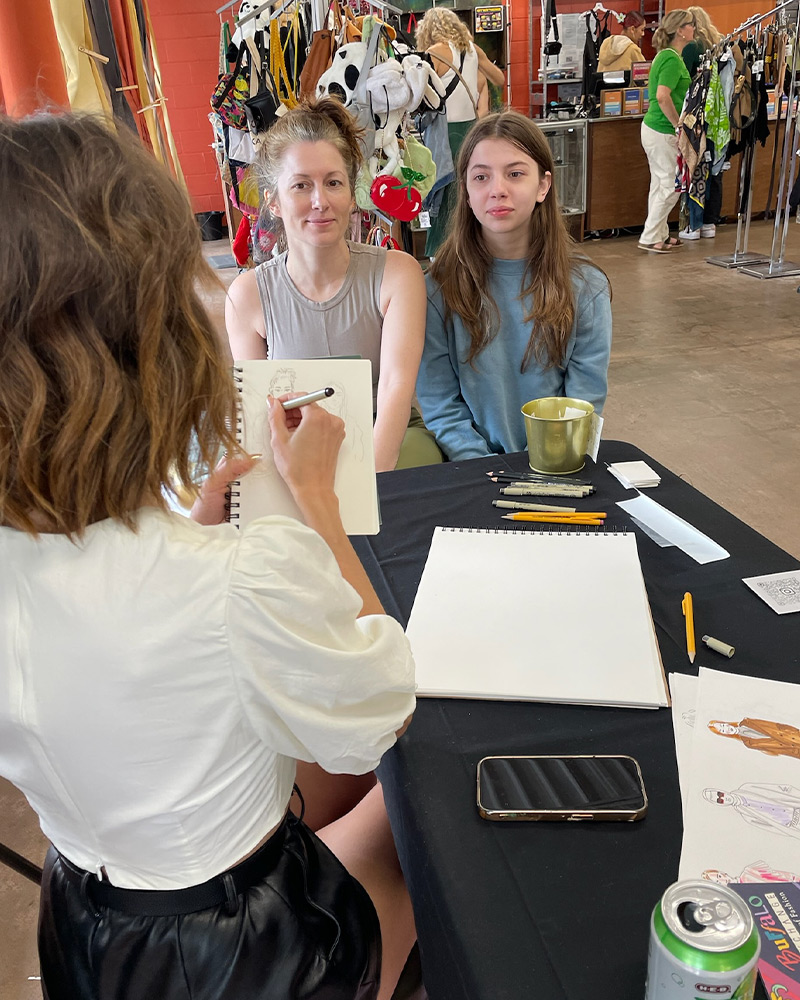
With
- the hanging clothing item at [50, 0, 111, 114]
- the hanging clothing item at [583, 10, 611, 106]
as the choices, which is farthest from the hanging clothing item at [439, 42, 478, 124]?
the hanging clothing item at [50, 0, 111, 114]

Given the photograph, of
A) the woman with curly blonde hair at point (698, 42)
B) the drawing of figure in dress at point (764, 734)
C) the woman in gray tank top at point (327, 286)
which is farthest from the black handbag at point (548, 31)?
the drawing of figure in dress at point (764, 734)

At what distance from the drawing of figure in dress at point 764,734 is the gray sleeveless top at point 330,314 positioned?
1.25 meters

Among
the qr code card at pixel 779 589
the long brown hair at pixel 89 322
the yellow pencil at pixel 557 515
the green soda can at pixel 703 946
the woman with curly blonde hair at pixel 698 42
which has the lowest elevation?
the qr code card at pixel 779 589

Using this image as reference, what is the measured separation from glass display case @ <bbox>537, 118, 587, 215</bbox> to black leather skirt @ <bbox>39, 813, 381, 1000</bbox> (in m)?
6.32

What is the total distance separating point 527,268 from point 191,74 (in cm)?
686

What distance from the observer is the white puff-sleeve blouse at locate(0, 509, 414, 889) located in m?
0.66

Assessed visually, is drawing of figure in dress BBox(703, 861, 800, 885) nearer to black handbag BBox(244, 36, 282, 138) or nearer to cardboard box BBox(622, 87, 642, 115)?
black handbag BBox(244, 36, 282, 138)

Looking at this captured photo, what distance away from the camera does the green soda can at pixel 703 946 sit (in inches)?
18.2

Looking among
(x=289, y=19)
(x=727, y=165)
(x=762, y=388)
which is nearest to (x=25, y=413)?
(x=289, y=19)

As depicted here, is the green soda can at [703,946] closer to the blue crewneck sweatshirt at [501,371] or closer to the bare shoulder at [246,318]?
the blue crewneck sweatshirt at [501,371]

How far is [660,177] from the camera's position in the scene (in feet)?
20.4

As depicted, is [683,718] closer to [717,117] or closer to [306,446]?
[306,446]

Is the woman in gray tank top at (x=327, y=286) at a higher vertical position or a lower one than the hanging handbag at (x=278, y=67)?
lower

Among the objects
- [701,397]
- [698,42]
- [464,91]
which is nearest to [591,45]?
[698,42]
